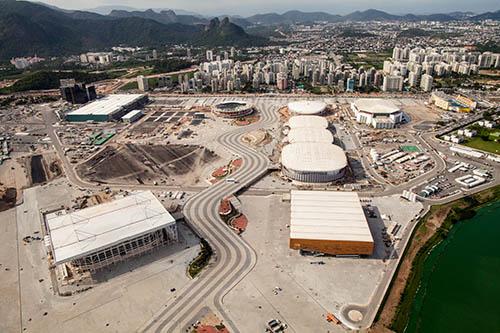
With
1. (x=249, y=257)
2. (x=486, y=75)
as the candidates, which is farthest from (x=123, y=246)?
(x=486, y=75)

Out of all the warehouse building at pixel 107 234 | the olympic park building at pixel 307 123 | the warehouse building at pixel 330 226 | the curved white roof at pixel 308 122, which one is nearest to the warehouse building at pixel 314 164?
the warehouse building at pixel 330 226

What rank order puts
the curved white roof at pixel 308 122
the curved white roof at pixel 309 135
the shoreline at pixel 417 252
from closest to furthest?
the shoreline at pixel 417 252
the curved white roof at pixel 309 135
the curved white roof at pixel 308 122

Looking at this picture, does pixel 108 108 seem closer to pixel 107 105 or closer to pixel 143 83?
pixel 107 105

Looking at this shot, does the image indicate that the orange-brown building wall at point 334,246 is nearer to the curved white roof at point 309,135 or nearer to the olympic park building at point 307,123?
the curved white roof at point 309,135

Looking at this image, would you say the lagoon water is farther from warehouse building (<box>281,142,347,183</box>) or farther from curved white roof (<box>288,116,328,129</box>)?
curved white roof (<box>288,116,328,129</box>)

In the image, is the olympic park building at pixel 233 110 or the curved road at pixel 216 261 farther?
the olympic park building at pixel 233 110

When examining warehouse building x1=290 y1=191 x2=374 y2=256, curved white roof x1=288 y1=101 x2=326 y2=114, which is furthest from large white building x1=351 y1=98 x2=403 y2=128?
warehouse building x1=290 y1=191 x2=374 y2=256

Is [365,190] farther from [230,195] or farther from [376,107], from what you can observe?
[376,107]
